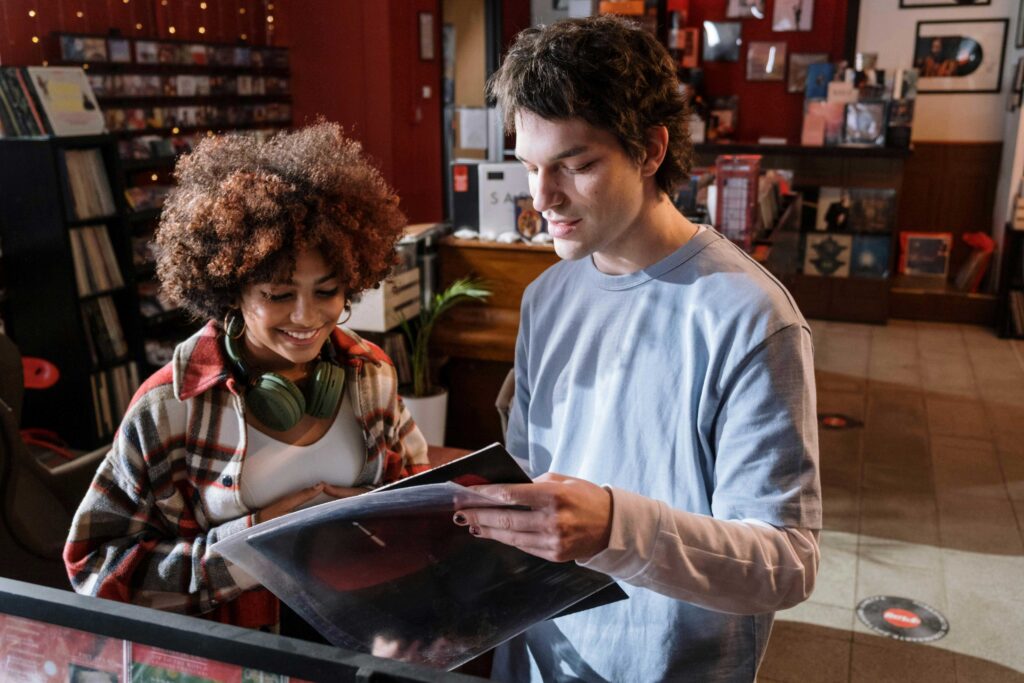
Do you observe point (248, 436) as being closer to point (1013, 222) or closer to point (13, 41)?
point (13, 41)

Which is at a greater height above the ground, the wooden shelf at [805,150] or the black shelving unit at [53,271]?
the wooden shelf at [805,150]

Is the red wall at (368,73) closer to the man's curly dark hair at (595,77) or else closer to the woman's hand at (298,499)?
the woman's hand at (298,499)

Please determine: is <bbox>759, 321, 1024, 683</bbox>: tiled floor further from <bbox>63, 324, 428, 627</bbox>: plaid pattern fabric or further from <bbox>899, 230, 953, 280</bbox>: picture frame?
<bbox>63, 324, 428, 627</bbox>: plaid pattern fabric

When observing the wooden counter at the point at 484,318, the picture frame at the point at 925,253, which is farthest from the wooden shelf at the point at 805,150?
the wooden counter at the point at 484,318

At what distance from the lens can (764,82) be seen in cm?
751

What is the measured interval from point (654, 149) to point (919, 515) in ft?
Answer: 10.6

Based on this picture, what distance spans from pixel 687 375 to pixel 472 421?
3.10 meters

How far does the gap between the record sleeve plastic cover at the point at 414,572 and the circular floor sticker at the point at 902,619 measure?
7.49ft

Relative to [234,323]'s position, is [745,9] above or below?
above

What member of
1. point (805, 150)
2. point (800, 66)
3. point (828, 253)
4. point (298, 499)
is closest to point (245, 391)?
point (298, 499)

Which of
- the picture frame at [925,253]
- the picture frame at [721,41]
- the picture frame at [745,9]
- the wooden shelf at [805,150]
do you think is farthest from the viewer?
the picture frame at [721,41]

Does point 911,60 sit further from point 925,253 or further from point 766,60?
point 925,253

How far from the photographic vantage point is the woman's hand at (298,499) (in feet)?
4.33

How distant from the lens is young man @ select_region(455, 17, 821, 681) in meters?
0.94
